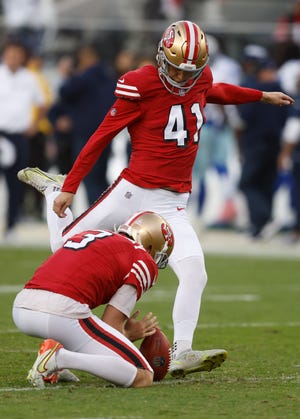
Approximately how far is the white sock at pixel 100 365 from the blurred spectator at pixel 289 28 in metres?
13.6

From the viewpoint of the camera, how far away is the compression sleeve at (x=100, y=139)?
6.96 meters

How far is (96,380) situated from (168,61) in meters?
1.78

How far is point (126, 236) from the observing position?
648cm

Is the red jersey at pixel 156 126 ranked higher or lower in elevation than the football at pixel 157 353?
higher

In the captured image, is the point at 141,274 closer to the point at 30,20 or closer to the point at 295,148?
the point at 295,148

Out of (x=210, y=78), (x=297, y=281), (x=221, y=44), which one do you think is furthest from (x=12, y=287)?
(x=221, y=44)

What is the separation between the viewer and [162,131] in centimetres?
721

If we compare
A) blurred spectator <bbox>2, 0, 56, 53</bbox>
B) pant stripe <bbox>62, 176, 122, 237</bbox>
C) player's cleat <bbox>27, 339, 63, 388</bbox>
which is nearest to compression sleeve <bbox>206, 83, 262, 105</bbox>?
pant stripe <bbox>62, 176, 122, 237</bbox>

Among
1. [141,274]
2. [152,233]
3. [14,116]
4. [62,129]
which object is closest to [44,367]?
[141,274]

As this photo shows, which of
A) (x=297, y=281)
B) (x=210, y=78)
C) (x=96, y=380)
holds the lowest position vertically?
(x=297, y=281)

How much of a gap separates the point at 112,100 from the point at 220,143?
244 cm

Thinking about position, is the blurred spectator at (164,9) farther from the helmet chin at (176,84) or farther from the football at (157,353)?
the football at (157,353)

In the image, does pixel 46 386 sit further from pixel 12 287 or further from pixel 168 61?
pixel 12 287

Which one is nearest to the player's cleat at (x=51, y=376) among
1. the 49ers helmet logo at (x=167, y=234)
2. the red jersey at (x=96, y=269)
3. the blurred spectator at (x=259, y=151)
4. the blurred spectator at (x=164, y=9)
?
the red jersey at (x=96, y=269)
